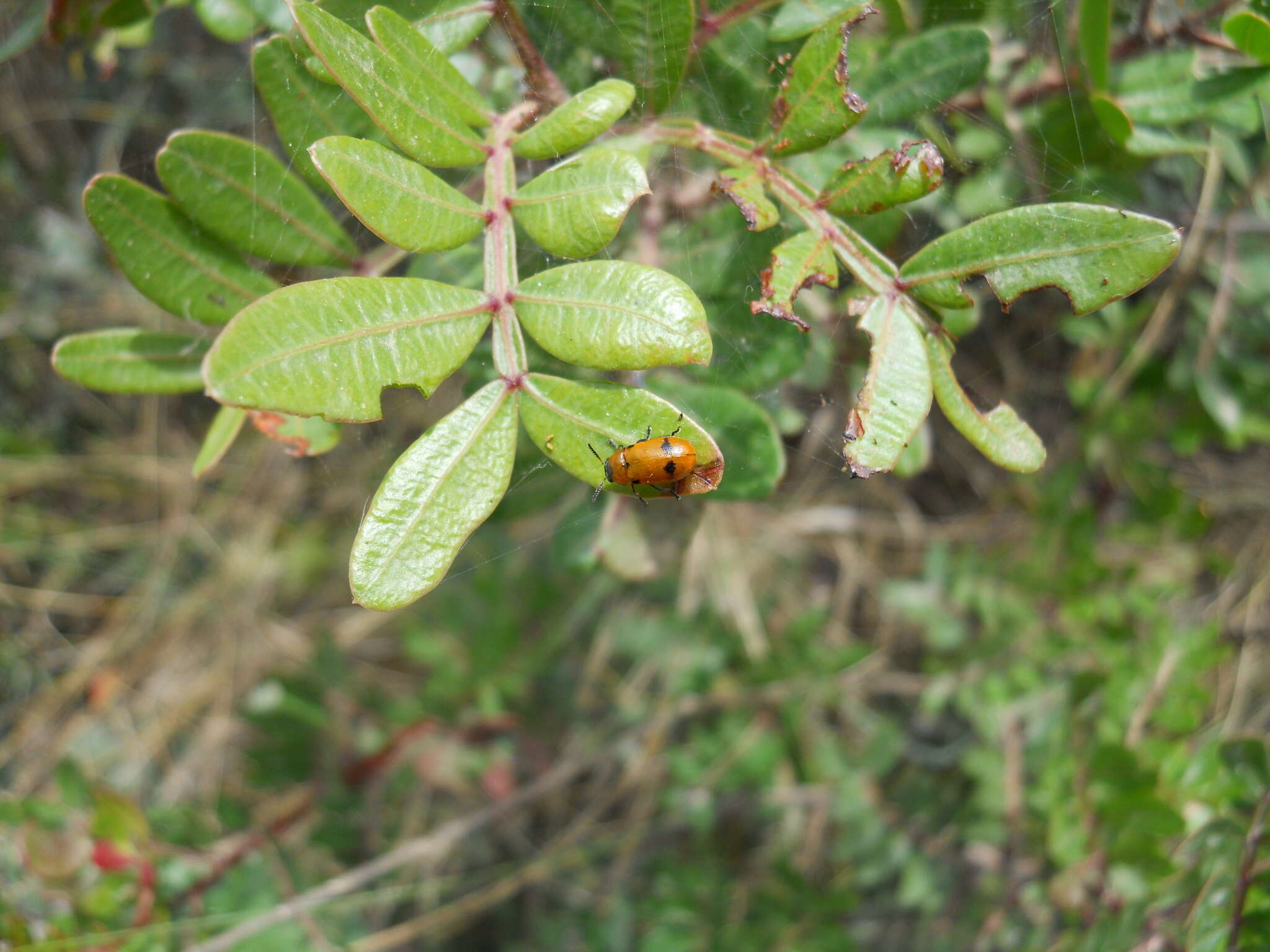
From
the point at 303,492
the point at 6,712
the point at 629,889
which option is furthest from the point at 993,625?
the point at 6,712

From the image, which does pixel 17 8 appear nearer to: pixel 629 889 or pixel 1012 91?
pixel 1012 91

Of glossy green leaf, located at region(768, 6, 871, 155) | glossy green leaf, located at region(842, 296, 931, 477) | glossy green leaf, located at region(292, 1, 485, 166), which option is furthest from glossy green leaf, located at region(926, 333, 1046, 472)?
glossy green leaf, located at region(292, 1, 485, 166)

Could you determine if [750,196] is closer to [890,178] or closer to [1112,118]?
[890,178]

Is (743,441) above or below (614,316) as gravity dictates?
below

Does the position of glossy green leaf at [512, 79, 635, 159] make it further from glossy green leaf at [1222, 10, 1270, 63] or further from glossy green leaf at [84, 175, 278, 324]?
glossy green leaf at [1222, 10, 1270, 63]

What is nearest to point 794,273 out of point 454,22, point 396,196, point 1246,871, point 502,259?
point 502,259

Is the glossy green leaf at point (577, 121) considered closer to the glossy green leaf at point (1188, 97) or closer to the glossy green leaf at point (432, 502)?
the glossy green leaf at point (432, 502)
